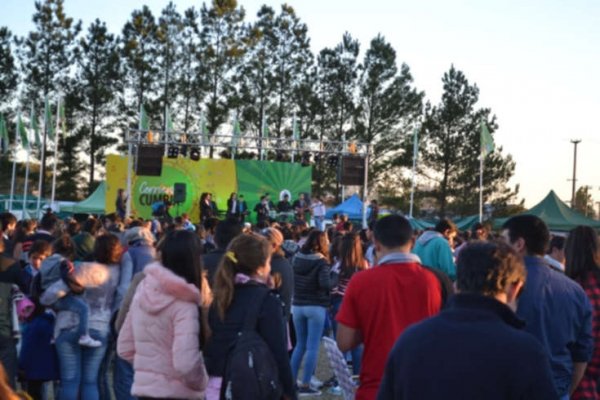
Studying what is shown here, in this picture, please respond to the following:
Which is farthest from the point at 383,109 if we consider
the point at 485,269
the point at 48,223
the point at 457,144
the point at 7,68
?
the point at 485,269

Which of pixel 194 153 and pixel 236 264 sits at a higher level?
pixel 194 153

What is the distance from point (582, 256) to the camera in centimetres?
458

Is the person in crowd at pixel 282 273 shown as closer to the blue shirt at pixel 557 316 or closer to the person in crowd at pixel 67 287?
the person in crowd at pixel 67 287

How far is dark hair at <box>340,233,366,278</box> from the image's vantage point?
8.16 m

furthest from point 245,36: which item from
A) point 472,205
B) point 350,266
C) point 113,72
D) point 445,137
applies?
point 350,266

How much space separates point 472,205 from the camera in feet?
153

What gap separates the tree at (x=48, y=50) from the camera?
4347 cm

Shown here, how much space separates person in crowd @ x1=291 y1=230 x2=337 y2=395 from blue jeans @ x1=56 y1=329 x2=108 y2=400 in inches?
96.2

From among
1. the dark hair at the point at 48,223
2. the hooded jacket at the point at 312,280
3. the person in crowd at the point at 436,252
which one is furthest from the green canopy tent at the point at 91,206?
the person in crowd at the point at 436,252

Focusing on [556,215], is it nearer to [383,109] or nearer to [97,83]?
[383,109]

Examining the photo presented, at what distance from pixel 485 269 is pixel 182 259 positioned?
6.95ft

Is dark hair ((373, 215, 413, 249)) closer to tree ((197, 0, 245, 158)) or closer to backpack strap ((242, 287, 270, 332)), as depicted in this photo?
backpack strap ((242, 287, 270, 332))

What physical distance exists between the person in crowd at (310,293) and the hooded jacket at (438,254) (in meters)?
1.01

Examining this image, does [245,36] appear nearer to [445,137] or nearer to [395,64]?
[395,64]
